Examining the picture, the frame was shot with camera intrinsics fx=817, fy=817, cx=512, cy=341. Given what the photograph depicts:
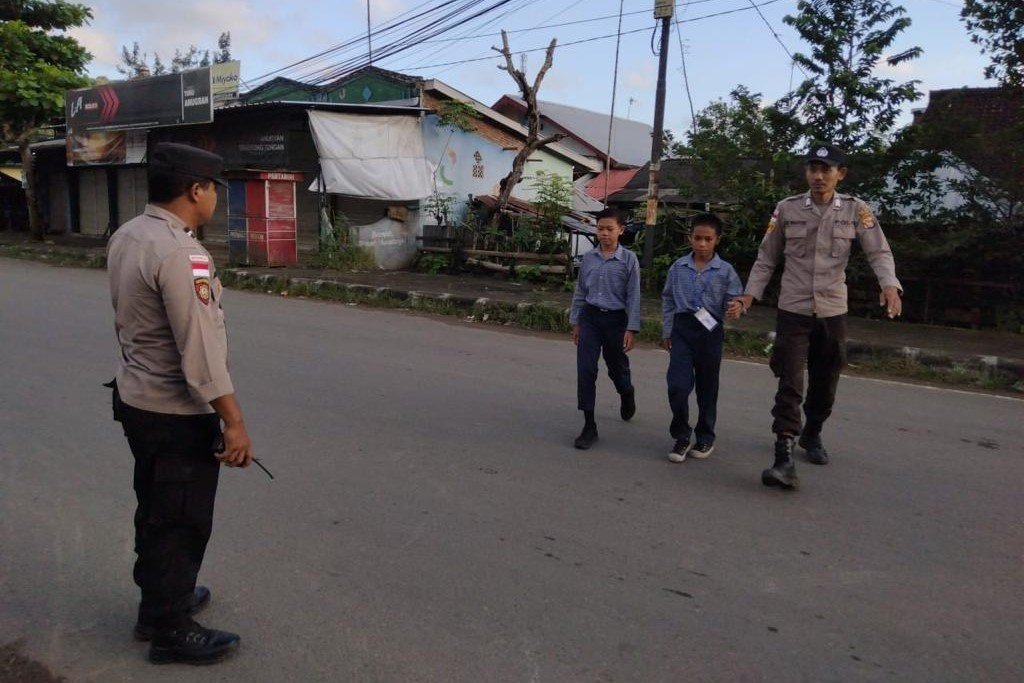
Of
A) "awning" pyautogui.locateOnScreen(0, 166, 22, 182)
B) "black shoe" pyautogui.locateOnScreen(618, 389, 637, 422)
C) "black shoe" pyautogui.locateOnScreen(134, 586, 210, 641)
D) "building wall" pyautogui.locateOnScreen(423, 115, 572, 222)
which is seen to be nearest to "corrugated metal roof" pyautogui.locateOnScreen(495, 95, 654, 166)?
"building wall" pyautogui.locateOnScreen(423, 115, 572, 222)

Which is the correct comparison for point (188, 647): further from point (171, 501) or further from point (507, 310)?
point (507, 310)

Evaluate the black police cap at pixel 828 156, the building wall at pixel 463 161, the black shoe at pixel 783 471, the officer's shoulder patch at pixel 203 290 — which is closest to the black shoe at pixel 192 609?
the officer's shoulder patch at pixel 203 290

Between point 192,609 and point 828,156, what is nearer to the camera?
point 192,609

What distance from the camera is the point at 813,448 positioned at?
4.86 metres

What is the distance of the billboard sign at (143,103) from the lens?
17.0 m

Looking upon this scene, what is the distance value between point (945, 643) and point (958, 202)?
332 inches

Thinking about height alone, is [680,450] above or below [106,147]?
below

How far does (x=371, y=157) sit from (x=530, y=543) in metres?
12.7

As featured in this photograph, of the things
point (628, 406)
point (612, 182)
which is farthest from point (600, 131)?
point (628, 406)

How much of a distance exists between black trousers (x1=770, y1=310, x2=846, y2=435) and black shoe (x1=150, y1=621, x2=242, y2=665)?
9.82 feet

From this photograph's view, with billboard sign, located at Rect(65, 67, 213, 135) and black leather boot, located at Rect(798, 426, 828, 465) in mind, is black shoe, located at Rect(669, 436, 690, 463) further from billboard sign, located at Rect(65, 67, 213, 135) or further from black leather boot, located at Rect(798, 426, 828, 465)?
billboard sign, located at Rect(65, 67, 213, 135)

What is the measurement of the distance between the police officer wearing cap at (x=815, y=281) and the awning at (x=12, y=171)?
28392 millimetres

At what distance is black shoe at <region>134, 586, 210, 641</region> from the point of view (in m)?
2.75

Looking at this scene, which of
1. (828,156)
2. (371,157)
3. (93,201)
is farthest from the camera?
(93,201)
